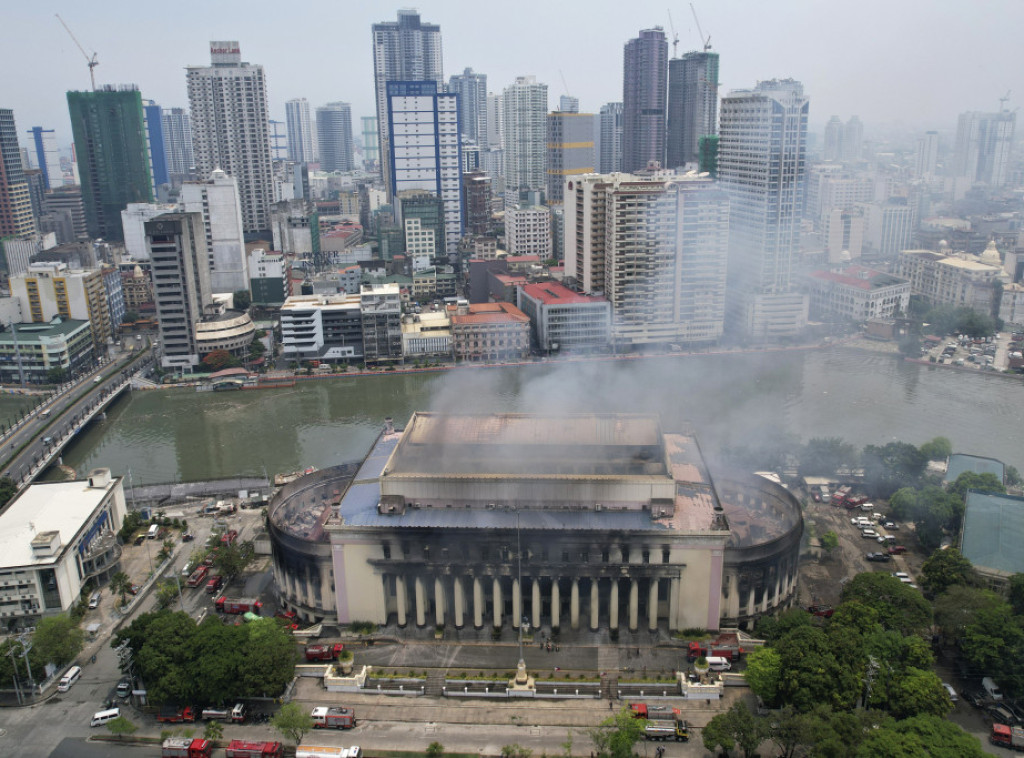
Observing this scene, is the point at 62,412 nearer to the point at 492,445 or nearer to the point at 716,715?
the point at 492,445

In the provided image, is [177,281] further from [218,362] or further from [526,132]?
[526,132]

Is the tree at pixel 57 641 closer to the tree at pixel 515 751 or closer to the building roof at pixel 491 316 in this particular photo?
the tree at pixel 515 751

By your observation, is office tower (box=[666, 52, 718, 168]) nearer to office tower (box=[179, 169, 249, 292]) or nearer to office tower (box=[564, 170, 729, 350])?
office tower (box=[564, 170, 729, 350])

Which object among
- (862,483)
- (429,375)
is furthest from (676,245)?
(862,483)

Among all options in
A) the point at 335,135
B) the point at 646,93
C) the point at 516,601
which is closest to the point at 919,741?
the point at 516,601

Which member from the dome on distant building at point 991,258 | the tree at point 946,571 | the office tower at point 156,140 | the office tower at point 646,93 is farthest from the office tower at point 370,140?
the tree at point 946,571
